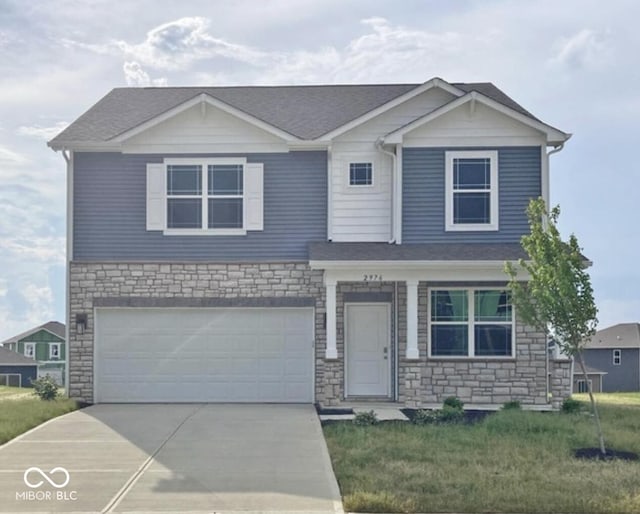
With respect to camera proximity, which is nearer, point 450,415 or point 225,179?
point 450,415

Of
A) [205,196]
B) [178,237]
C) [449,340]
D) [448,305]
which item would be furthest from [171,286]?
[449,340]

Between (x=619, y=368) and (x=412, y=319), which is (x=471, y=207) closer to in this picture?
(x=412, y=319)

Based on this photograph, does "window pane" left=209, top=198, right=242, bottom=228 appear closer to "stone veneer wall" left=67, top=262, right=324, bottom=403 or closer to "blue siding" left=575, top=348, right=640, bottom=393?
"stone veneer wall" left=67, top=262, right=324, bottom=403

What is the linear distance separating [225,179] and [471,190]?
215 inches

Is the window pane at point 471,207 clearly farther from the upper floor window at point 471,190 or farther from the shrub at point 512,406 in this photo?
the shrub at point 512,406

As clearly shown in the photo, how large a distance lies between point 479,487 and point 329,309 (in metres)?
7.63

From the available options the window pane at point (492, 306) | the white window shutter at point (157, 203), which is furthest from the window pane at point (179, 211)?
the window pane at point (492, 306)

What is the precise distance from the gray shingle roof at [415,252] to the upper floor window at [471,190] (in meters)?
0.53

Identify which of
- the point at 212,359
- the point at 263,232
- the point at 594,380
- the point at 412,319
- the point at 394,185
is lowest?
the point at 594,380

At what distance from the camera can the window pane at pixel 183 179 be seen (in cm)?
1684

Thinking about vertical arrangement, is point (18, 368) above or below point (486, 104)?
below

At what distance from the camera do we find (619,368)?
160 feet

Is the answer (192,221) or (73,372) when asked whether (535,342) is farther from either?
(73,372)

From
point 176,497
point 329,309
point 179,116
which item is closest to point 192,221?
point 179,116
